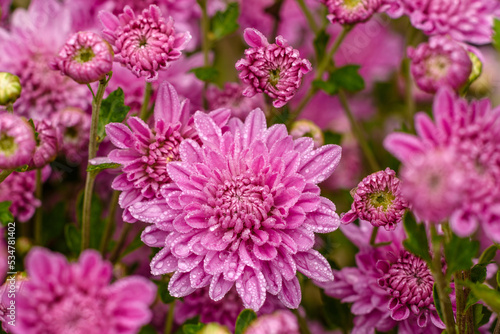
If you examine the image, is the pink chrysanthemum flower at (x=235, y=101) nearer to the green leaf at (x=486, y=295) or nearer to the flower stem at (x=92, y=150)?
the flower stem at (x=92, y=150)

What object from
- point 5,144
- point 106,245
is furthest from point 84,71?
point 106,245

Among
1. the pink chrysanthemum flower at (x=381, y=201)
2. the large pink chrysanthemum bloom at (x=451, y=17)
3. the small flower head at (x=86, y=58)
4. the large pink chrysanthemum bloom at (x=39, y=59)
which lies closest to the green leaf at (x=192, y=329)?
the pink chrysanthemum flower at (x=381, y=201)

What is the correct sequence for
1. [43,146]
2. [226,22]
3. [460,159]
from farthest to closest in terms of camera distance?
[226,22]
[43,146]
[460,159]

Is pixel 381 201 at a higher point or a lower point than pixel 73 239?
higher

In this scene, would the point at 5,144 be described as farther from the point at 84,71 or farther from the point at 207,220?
the point at 207,220

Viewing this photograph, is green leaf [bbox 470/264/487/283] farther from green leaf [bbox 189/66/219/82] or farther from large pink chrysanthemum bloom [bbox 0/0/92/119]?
large pink chrysanthemum bloom [bbox 0/0/92/119]

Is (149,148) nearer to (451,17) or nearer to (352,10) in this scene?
(352,10)


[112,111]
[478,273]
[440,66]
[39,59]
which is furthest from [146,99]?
[478,273]

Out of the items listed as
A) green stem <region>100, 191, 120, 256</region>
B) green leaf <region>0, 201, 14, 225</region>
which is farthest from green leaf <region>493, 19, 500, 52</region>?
green leaf <region>0, 201, 14, 225</region>
